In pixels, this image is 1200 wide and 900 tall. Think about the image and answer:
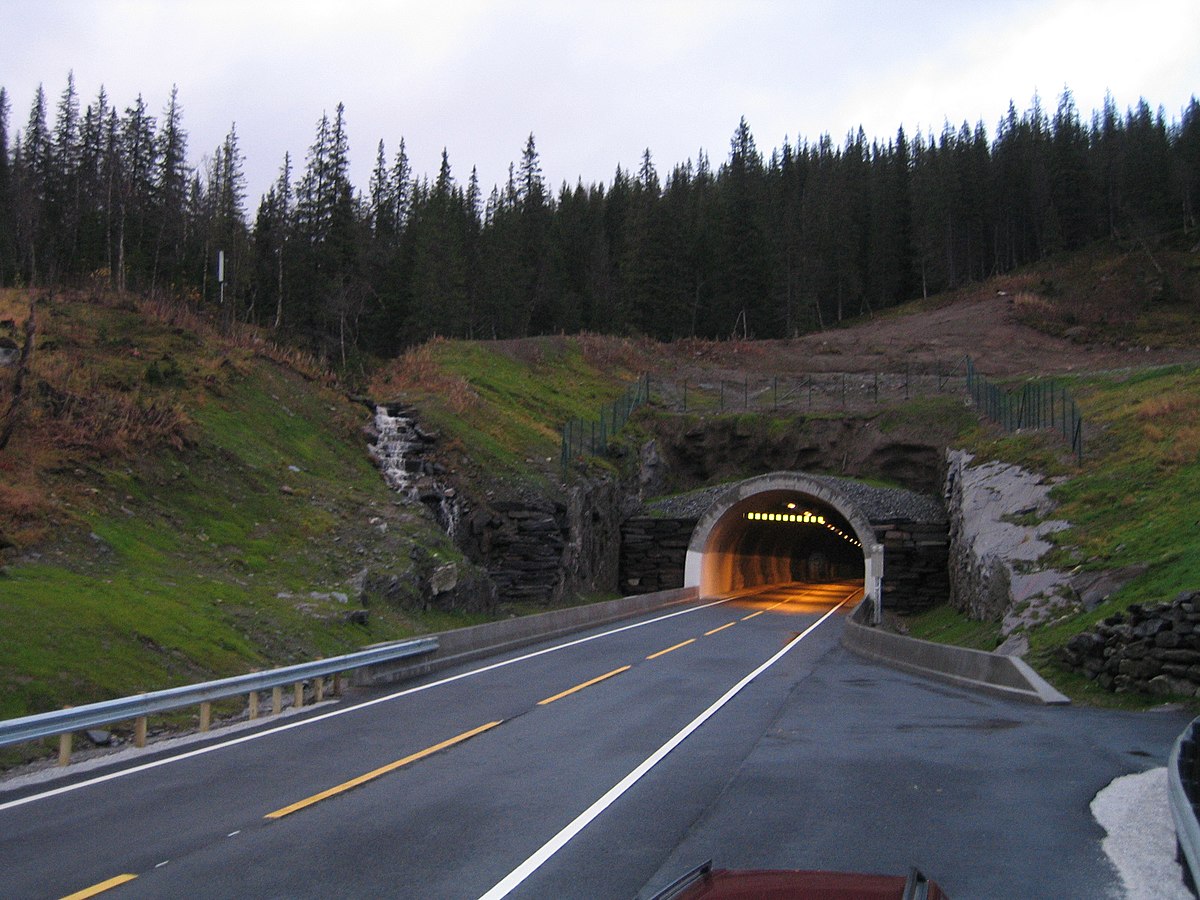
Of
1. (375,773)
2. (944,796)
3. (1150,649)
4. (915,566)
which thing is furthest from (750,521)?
(944,796)

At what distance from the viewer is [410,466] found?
111 feet

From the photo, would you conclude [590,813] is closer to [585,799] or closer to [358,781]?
[585,799]

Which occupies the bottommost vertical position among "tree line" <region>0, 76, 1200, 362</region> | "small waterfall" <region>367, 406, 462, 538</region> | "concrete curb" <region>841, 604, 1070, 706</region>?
"concrete curb" <region>841, 604, 1070, 706</region>

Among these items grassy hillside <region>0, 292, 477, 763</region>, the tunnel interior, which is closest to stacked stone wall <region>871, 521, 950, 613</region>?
the tunnel interior

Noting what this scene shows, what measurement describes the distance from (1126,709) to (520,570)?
22.4 meters

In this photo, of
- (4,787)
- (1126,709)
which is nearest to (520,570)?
(1126,709)

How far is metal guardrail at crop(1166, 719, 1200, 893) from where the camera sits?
5.60m

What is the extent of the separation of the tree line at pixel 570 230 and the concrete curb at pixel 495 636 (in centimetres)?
2281

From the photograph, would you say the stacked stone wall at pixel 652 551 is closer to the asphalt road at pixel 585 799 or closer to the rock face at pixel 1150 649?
the asphalt road at pixel 585 799

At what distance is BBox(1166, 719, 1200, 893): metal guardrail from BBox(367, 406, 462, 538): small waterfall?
26.4m

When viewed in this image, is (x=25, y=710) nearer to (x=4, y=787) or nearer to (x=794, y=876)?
(x=4, y=787)

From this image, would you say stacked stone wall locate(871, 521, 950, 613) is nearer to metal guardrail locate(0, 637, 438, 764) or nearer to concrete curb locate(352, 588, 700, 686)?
concrete curb locate(352, 588, 700, 686)

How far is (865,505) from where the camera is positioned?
44375 mm

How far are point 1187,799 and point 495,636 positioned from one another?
1804 cm
